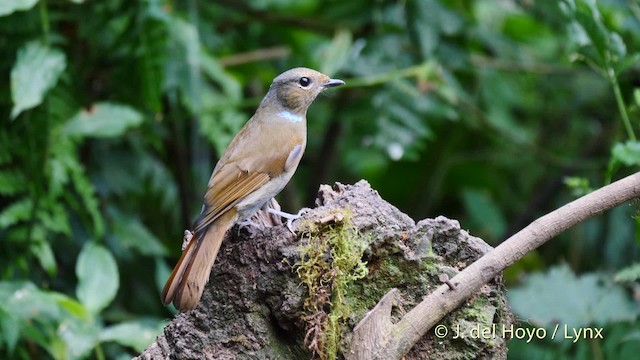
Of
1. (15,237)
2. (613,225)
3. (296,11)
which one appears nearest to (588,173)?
(613,225)

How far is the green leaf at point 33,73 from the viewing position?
376cm

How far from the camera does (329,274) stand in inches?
100

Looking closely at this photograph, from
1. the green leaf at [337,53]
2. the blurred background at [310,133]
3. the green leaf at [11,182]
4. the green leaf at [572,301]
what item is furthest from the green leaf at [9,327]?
the green leaf at [572,301]

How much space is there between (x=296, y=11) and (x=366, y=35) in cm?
131

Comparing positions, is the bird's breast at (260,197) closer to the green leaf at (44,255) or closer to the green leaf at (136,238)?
the green leaf at (44,255)

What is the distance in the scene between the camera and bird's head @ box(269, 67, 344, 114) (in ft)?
12.3

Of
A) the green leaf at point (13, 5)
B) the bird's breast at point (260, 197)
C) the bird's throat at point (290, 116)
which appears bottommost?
the bird's breast at point (260, 197)

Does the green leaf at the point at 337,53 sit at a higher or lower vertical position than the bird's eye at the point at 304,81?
higher

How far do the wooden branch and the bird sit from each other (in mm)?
501

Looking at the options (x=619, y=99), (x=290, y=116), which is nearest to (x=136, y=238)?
(x=290, y=116)

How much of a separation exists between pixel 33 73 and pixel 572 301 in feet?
8.89

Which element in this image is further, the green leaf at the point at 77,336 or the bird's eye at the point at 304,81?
the bird's eye at the point at 304,81

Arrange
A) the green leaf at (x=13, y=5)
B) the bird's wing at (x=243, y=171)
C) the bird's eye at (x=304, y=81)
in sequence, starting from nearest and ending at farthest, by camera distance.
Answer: the bird's wing at (x=243, y=171) → the green leaf at (x=13, y=5) → the bird's eye at (x=304, y=81)

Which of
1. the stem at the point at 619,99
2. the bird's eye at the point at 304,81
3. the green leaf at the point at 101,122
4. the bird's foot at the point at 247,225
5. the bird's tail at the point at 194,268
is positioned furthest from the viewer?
the green leaf at the point at 101,122
